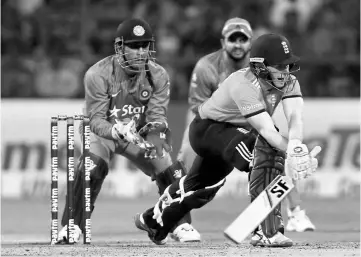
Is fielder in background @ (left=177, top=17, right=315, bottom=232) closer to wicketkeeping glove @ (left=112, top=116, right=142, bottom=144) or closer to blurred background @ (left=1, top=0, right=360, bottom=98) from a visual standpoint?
wicketkeeping glove @ (left=112, top=116, right=142, bottom=144)

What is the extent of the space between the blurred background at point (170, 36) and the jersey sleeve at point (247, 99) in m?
7.07

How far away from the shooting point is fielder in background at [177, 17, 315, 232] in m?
9.67

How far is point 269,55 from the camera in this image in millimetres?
7426

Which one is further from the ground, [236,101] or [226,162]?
[236,101]

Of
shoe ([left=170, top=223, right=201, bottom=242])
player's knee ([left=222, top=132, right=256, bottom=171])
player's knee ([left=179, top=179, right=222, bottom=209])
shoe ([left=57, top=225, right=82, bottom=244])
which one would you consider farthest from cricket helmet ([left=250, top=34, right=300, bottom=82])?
shoe ([left=57, top=225, right=82, bottom=244])

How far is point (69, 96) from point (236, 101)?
23.5 feet

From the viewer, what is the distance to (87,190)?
7.88 metres

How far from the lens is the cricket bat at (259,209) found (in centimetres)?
690

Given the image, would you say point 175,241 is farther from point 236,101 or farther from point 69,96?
point 69,96

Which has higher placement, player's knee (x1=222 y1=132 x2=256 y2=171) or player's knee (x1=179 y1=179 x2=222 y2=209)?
player's knee (x1=222 y1=132 x2=256 y2=171)

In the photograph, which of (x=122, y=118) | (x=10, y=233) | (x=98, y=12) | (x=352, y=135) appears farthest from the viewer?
(x=98, y=12)

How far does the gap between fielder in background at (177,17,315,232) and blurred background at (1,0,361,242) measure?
2.30 metres

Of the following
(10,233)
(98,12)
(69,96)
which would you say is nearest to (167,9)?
(98,12)

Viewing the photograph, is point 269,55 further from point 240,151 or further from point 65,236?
point 65,236
